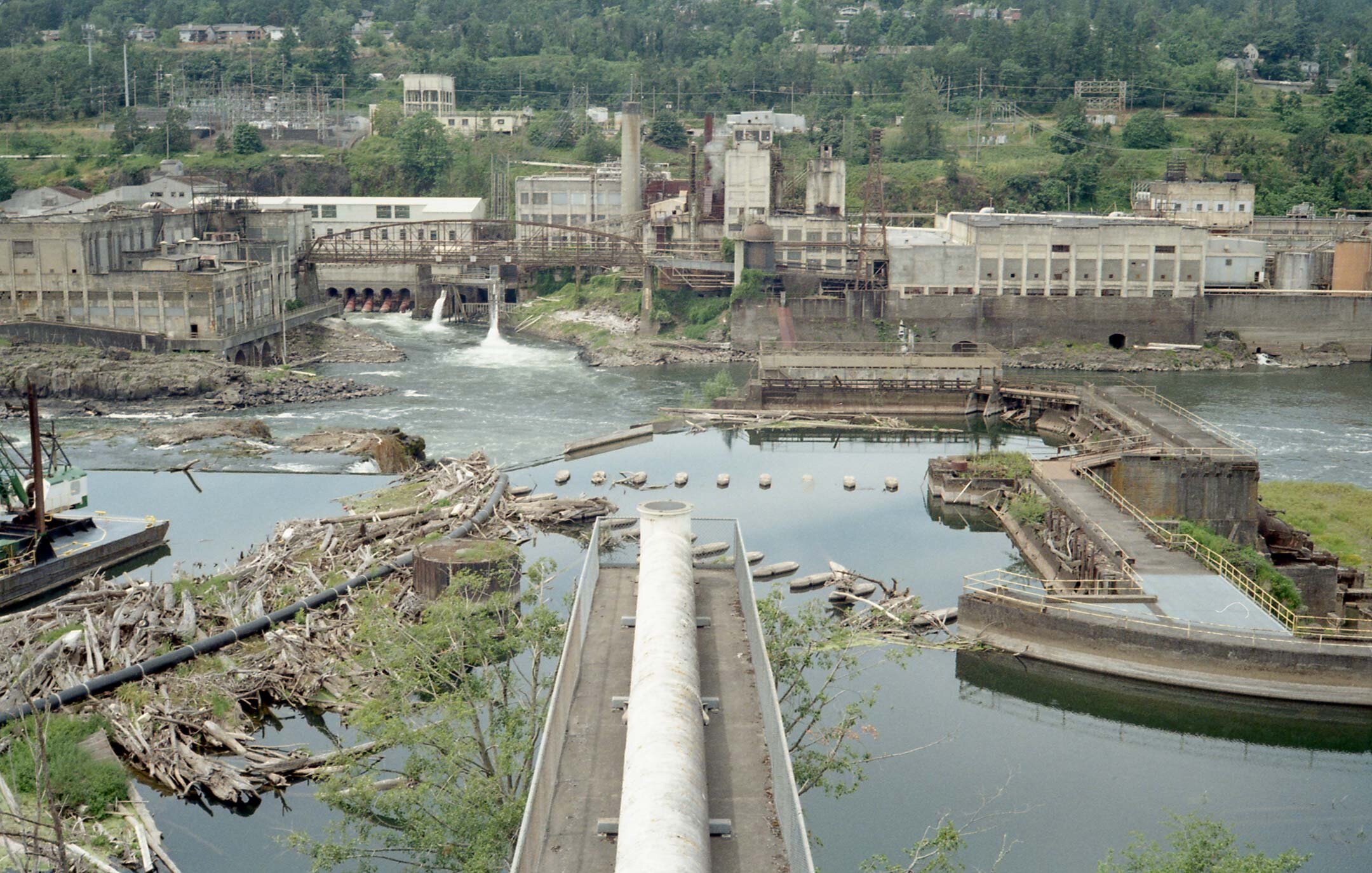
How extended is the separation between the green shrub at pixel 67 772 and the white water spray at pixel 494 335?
146 feet

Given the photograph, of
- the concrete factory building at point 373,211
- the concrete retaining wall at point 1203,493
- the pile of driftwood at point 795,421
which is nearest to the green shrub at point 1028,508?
the concrete retaining wall at point 1203,493

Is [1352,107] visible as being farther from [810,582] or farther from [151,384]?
[810,582]

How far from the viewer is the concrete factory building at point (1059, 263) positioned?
6256 centimetres

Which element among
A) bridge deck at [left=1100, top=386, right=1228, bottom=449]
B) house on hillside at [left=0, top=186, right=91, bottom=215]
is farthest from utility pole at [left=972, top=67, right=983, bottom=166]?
bridge deck at [left=1100, top=386, right=1228, bottom=449]

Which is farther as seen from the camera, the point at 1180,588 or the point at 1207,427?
the point at 1207,427

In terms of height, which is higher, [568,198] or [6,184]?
[6,184]

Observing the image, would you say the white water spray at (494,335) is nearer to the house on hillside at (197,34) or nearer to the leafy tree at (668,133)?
the leafy tree at (668,133)

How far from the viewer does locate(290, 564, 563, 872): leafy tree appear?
1723 centimetres

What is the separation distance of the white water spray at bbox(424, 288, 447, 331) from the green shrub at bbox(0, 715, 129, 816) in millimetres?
50772

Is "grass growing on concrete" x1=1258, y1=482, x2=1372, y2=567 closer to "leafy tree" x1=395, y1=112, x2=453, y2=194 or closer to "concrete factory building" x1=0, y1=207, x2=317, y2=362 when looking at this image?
"concrete factory building" x1=0, y1=207, x2=317, y2=362

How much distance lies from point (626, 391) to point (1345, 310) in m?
29.9

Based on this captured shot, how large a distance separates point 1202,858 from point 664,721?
18.4ft

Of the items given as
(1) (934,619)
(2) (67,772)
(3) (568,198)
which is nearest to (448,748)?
(2) (67,772)

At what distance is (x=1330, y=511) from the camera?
117ft
